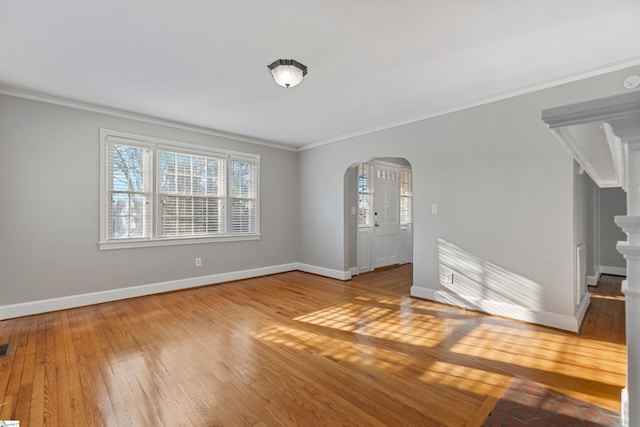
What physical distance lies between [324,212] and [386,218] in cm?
165

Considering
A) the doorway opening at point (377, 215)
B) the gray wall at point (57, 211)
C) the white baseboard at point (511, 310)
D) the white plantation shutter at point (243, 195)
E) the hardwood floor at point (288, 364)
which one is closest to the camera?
the hardwood floor at point (288, 364)

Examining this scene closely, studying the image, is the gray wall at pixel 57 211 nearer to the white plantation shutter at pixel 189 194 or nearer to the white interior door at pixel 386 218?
the white plantation shutter at pixel 189 194

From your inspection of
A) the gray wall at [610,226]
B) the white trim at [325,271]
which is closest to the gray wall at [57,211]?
the white trim at [325,271]

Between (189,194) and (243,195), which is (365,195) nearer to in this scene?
(243,195)

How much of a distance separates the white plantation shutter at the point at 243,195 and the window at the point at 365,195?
203 centimetres

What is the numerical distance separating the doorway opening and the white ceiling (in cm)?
218

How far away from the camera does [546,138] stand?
3.03m

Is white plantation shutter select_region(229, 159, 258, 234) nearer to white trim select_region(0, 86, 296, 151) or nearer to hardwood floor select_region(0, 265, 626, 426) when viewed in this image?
white trim select_region(0, 86, 296, 151)

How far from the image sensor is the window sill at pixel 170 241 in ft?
12.8

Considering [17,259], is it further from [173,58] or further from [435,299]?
[435,299]

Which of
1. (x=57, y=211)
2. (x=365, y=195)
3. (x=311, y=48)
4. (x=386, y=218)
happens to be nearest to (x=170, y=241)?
(x=57, y=211)

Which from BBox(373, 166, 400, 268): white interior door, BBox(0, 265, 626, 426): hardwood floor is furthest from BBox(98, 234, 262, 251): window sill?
BBox(373, 166, 400, 268): white interior door

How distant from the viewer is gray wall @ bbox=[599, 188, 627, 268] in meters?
5.28

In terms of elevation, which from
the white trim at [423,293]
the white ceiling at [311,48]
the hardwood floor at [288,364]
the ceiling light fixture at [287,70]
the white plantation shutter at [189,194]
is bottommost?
the hardwood floor at [288,364]
